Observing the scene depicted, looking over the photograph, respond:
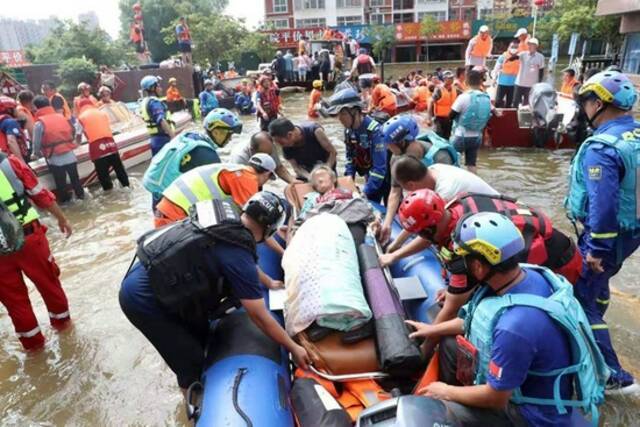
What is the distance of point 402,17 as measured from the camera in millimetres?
40375

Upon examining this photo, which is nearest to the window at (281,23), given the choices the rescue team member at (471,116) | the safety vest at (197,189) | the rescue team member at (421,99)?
the rescue team member at (421,99)

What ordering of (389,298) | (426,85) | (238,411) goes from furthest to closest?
(426,85) → (389,298) → (238,411)

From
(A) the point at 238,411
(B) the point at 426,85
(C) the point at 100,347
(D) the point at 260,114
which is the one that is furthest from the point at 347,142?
(B) the point at 426,85

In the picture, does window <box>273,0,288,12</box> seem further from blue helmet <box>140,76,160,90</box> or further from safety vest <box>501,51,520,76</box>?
blue helmet <box>140,76,160,90</box>

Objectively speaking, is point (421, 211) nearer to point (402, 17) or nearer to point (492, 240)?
point (492, 240)

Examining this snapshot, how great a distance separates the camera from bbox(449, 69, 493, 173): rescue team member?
19.6 feet

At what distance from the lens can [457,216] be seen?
2.50 metres

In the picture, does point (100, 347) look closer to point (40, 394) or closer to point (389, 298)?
point (40, 394)

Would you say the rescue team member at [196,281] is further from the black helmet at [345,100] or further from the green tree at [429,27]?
the green tree at [429,27]

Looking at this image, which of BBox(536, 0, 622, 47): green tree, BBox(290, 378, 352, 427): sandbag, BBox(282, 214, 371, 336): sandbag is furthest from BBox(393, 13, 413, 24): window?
BBox(290, 378, 352, 427): sandbag

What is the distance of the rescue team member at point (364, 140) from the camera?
4551 mm

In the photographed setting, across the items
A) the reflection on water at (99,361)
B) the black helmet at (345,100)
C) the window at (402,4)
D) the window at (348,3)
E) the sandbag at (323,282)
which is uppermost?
the window at (348,3)

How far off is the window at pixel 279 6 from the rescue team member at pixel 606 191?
1667 inches

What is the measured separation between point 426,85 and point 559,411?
1054cm
